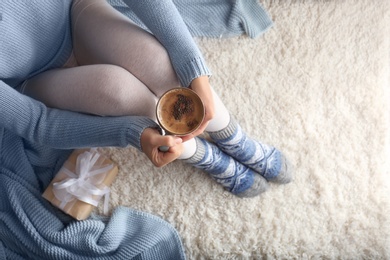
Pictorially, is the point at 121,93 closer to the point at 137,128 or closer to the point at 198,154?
the point at 137,128

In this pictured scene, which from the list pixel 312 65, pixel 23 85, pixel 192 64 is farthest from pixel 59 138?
pixel 312 65

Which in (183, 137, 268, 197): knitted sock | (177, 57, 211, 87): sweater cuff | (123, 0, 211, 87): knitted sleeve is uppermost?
(123, 0, 211, 87): knitted sleeve

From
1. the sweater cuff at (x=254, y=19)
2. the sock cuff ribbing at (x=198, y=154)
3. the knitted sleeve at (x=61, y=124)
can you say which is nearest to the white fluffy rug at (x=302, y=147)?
the sweater cuff at (x=254, y=19)

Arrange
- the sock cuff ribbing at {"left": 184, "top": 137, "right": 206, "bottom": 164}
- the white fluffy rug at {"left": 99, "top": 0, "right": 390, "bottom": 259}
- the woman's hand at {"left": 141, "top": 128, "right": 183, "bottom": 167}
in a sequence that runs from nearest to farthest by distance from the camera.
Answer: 1. the woman's hand at {"left": 141, "top": 128, "right": 183, "bottom": 167}
2. the sock cuff ribbing at {"left": 184, "top": 137, "right": 206, "bottom": 164}
3. the white fluffy rug at {"left": 99, "top": 0, "right": 390, "bottom": 259}

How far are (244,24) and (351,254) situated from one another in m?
0.68

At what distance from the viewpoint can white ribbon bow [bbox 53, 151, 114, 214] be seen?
934mm

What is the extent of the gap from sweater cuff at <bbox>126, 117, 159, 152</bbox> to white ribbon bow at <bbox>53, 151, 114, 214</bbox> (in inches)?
10.6

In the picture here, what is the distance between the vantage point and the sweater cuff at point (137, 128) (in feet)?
2.37

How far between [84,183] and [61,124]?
22 cm

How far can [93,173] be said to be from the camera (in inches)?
38.4

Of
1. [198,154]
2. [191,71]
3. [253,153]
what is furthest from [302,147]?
[191,71]

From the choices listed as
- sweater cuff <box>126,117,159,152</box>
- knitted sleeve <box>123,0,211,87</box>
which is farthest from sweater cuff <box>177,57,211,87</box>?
sweater cuff <box>126,117,159,152</box>

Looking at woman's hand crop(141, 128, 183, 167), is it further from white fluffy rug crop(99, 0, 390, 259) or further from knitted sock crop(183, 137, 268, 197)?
white fluffy rug crop(99, 0, 390, 259)

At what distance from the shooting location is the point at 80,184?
940 millimetres
